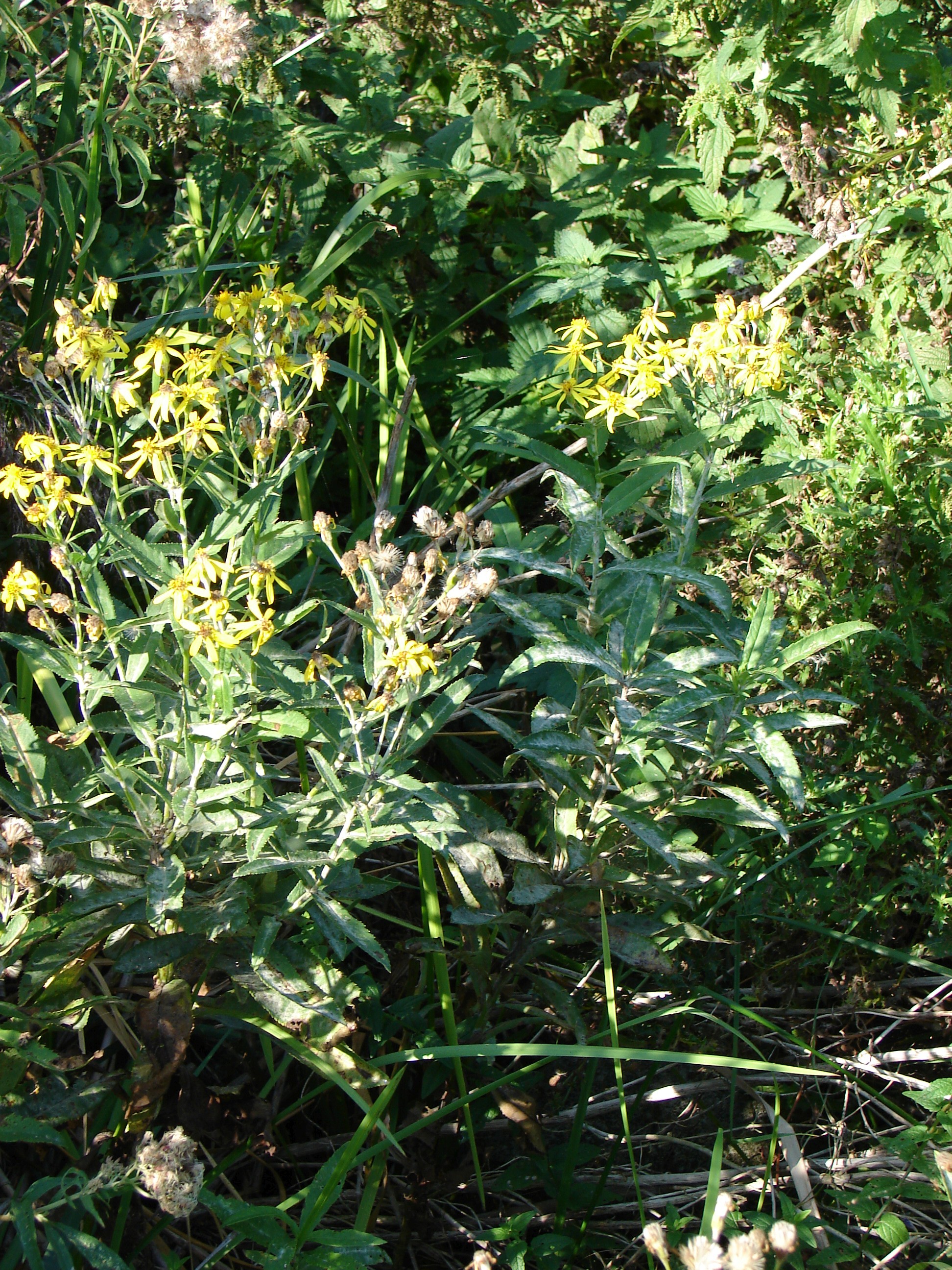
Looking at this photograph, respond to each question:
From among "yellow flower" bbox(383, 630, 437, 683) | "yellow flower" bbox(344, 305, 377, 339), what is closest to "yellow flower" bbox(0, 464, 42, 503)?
"yellow flower" bbox(383, 630, 437, 683)

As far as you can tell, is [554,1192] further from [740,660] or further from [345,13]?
[345,13]

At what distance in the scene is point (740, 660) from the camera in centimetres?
176

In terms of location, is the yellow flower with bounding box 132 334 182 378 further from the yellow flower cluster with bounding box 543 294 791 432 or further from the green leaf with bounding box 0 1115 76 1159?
the green leaf with bounding box 0 1115 76 1159

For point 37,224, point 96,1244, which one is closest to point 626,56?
point 37,224

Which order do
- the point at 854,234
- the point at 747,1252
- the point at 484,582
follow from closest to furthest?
the point at 747,1252 → the point at 484,582 → the point at 854,234

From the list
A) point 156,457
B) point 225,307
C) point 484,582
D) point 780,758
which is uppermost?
point 225,307

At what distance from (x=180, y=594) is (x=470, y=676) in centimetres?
63

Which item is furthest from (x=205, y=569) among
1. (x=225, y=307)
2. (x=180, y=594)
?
(x=225, y=307)

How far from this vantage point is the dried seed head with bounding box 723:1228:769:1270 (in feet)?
3.54

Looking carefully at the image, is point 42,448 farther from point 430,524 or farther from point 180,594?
point 430,524

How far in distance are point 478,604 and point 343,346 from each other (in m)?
2.01

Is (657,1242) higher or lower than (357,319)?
lower

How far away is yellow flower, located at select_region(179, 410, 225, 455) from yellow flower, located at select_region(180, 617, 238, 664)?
0.33 m

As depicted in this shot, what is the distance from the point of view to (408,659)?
153 centimetres
